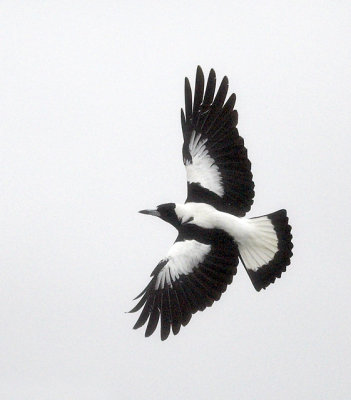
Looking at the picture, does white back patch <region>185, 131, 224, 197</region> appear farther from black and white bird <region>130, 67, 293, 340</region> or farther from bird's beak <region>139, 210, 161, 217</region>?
bird's beak <region>139, 210, 161, 217</region>

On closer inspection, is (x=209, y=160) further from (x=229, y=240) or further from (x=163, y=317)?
(x=163, y=317)

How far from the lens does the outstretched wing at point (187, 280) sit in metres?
15.7

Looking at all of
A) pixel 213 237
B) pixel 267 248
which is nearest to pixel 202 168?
pixel 213 237

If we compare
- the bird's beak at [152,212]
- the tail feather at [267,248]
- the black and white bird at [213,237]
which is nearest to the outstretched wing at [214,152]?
the black and white bird at [213,237]

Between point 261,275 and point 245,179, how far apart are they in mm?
1301

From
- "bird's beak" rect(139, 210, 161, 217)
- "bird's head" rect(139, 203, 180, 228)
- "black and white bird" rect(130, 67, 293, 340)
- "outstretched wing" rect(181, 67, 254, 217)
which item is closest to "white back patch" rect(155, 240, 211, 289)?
"black and white bird" rect(130, 67, 293, 340)

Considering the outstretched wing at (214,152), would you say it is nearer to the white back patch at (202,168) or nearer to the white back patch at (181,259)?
the white back patch at (202,168)

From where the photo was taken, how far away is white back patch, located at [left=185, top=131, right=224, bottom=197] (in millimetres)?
15820

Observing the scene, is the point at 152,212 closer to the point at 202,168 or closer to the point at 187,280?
→ the point at 202,168

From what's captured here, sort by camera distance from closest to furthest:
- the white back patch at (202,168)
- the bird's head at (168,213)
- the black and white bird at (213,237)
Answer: the bird's head at (168,213) < the black and white bird at (213,237) < the white back patch at (202,168)

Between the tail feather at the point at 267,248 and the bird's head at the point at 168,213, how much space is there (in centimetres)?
96

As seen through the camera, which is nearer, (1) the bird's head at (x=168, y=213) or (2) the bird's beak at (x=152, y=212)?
(1) the bird's head at (x=168, y=213)

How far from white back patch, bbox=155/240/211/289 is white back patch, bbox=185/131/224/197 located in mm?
778

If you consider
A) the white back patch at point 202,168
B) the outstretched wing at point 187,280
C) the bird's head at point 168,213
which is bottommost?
the outstretched wing at point 187,280
